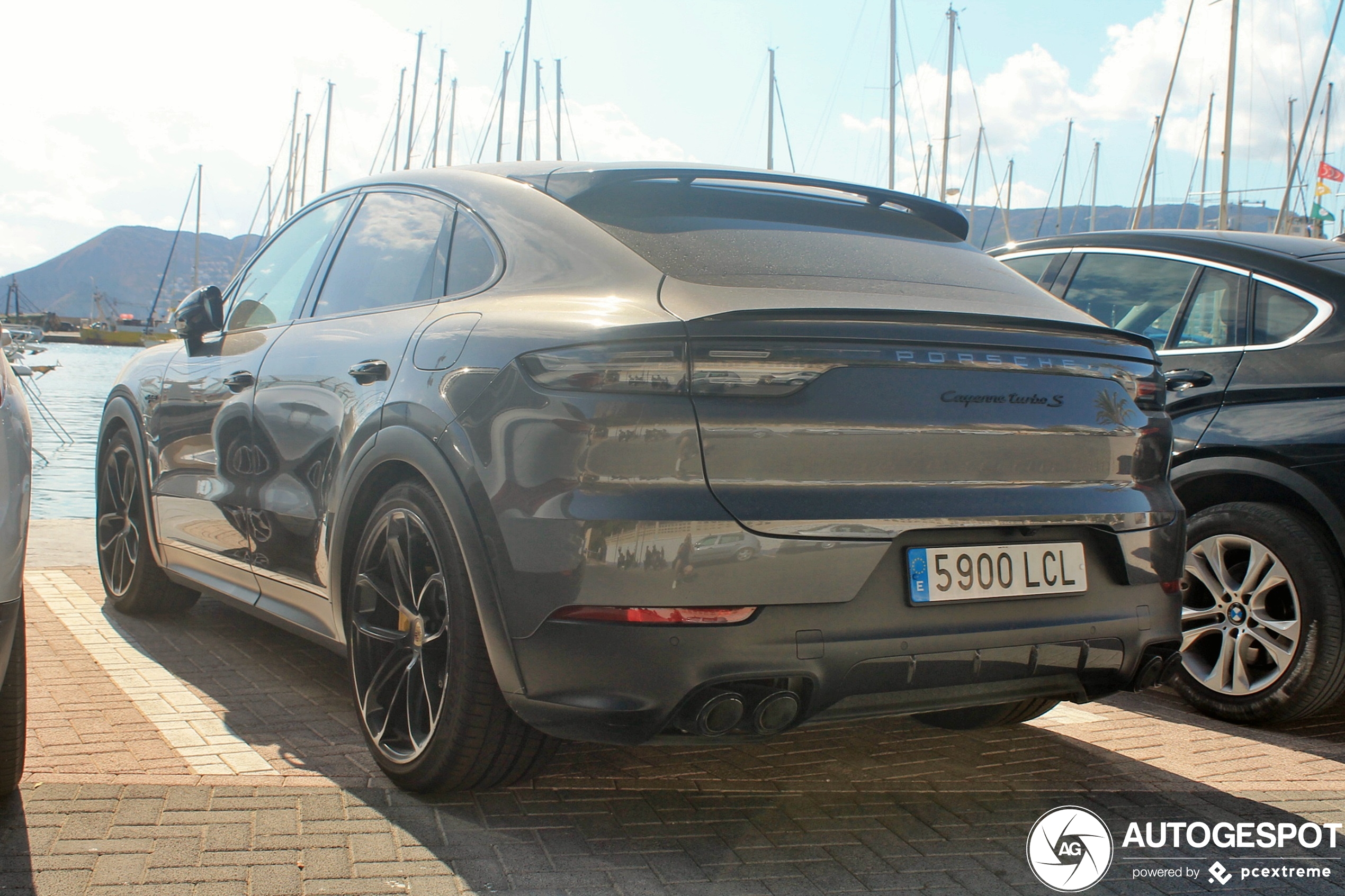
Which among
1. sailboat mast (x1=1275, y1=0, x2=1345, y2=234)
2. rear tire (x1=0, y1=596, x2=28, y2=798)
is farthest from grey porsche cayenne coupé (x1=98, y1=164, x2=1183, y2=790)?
sailboat mast (x1=1275, y1=0, x2=1345, y2=234)

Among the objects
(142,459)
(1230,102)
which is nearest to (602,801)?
(142,459)

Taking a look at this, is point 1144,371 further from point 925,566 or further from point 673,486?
point 673,486

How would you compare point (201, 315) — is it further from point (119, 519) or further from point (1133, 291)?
point (1133, 291)

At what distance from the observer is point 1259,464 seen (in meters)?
4.15

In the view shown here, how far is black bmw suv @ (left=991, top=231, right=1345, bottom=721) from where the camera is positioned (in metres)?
3.99

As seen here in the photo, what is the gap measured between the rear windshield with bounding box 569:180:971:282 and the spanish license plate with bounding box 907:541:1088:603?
723 millimetres

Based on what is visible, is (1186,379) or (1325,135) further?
(1325,135)

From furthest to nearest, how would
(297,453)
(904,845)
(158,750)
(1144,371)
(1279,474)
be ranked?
(1279,474)
(297,453)
(158,750)
(1144,371)
(904,845)

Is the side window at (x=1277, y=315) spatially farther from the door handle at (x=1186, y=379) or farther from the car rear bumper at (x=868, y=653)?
the car rear bumper at (x=868, y=653)

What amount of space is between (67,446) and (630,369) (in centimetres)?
1334

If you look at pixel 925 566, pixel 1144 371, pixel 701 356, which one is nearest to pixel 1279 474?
pixel 1144 371

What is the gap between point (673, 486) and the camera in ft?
8.13

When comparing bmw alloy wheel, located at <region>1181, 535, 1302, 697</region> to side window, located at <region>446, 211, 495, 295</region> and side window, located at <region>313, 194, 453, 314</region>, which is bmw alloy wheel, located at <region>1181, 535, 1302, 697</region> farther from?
side window, located at <region>313, 194, 453, 314</region>

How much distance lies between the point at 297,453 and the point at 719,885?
6.08 feet
